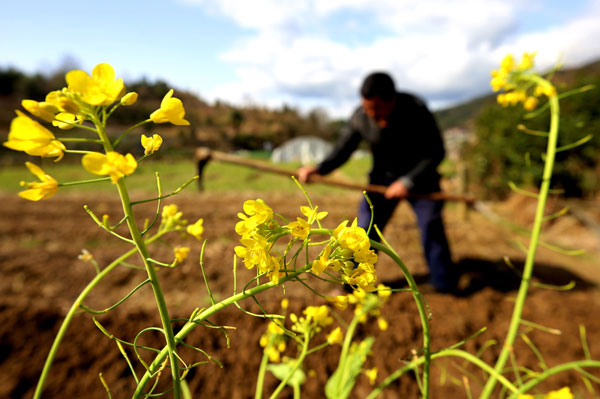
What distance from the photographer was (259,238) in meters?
0.62

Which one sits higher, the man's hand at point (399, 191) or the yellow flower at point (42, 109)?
the yellow flower at point (42, 109)

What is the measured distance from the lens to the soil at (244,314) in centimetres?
194

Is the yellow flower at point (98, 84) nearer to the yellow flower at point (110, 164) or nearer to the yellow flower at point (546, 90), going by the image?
the yellow flower at point (110, 164)

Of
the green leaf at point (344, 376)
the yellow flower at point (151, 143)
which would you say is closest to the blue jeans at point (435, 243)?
the green leaf at point (344, 376)

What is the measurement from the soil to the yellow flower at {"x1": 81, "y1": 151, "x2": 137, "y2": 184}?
39 cm

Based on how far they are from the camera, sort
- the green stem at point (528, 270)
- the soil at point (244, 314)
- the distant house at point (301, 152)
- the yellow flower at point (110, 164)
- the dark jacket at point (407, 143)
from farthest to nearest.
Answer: the distant house at point (301, 152) → the dark jacket at point (407, 143) → the soil at point (244, 314) → the green stem at point (528, 270) → the yellow flower at point (110, 164)

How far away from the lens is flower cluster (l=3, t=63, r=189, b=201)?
0.51 metres

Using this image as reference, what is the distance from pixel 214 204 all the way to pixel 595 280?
617 centimetres

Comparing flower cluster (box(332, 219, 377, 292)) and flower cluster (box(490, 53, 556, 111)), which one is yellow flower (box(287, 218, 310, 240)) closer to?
flower cluster (box(332, 219, 377, 292))

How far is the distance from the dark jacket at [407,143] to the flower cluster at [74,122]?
278cm

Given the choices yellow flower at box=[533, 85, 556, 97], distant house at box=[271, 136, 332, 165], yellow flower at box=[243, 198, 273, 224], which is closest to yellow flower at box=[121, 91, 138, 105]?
yellow flower at box=[243, 198, 273, 224]

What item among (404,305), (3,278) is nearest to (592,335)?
(404,305)

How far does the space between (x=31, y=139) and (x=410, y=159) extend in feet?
10.5

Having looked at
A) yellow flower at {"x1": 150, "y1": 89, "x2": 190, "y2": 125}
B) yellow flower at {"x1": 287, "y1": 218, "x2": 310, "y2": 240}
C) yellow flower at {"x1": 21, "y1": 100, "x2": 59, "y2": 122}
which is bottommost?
yellow flower at {"x1": 287, "y1": 218, "x2": 310, "y2": 240}
